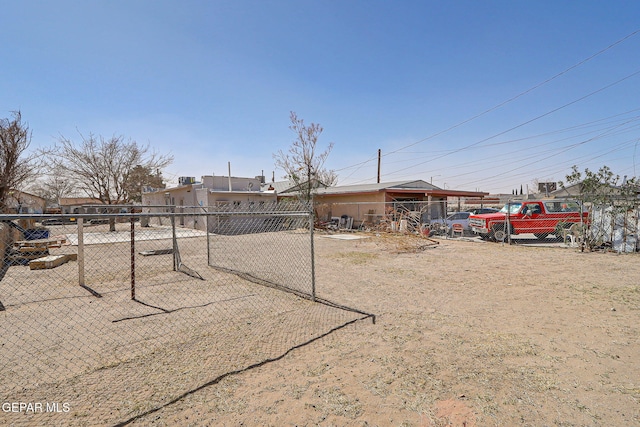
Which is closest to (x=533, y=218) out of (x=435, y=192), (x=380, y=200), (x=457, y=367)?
(x=435, y=192)

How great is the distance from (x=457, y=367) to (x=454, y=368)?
0.13 ft

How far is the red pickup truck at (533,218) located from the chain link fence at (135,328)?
375 inches

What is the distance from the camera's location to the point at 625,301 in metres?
5.33

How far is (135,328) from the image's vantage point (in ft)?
14.3

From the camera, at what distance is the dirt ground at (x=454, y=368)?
251cm

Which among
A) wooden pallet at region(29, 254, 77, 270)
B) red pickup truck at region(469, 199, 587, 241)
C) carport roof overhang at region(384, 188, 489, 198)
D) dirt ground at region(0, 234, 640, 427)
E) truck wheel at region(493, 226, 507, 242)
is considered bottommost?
dirt ground at region(0, 234, 640, 427)

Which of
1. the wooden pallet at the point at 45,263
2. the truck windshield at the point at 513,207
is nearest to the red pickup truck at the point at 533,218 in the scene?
the truck windshield at the point at 513,207

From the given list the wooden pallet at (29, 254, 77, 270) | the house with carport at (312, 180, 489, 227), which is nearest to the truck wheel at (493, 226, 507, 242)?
the house with carport at (312, 180, 489, 227)

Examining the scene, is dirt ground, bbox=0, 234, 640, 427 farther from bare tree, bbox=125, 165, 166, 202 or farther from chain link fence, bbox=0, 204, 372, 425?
bare tree, bbox=125, 165, 166, 202

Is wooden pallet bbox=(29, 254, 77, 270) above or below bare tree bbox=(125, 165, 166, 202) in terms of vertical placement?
below

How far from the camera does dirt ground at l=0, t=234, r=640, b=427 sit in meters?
2.51

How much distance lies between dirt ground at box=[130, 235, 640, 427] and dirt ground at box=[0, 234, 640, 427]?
1 cm

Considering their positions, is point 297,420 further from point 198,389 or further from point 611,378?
point 611,378

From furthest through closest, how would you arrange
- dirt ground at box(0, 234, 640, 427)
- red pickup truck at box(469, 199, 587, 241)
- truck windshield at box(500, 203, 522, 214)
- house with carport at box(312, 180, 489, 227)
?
house with carport at box(312, 180, 489, 227), truck windshield at box(500, 203, 522, 214), red pickup truck at box(469, 199, 587, 241), dirt ground at box(0, 234, 640, 427)
